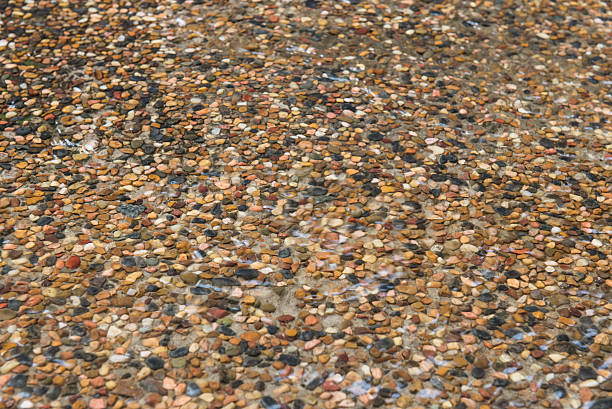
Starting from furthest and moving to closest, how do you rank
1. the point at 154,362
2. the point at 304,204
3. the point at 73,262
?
→ the point at 304,204 → the point at 73,262 → the point at 154,362

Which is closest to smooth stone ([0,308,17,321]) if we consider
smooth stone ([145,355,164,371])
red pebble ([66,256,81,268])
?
red pebble ([66,256,81,268])

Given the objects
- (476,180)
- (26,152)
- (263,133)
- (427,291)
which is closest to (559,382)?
(427,291)

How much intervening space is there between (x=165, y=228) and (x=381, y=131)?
189cm

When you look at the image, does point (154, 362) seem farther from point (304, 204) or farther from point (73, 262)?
point (304, 204)

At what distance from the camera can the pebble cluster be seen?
388cm

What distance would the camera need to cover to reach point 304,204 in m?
4.87

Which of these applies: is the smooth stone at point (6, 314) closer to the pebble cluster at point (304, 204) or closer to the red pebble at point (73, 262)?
the pebble cluster at point (304, 204)

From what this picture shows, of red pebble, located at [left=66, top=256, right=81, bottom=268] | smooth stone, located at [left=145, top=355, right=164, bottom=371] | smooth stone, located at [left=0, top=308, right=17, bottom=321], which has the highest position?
red pebble, located at [left=66, top=256, right=81, bottom=268]

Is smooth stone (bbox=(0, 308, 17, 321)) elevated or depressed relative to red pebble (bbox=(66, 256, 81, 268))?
depressed

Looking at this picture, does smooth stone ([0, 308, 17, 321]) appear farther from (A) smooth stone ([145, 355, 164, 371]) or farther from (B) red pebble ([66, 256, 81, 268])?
(A) smooth stone ([145, 355, 164, 371])

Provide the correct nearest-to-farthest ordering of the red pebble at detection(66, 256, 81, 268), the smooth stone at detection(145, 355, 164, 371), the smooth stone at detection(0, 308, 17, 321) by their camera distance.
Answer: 1. the smooth stone at detection(145, 355, 164, 371)
2. the smooth stone at detection(0, 308, 17, 321)
3. the red pebble at detection(66, 256, 81, 268)

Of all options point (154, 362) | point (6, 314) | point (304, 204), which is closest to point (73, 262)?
point (6, 314)

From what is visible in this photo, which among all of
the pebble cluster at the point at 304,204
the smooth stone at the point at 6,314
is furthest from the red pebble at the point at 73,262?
the smooth stone at the point at 6,314

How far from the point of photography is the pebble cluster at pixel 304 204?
388 cm
